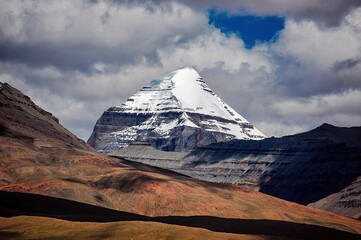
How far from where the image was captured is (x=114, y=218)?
15650 cm

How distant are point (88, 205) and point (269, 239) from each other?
254ft

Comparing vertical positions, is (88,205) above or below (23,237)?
above

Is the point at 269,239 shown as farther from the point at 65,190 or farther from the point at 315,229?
the point at 65,190

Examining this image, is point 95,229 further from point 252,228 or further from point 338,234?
point 338,234

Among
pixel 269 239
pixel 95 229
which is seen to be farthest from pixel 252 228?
pixel 95 229

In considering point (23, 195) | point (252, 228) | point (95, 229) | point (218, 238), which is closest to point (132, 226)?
point (95, 229)

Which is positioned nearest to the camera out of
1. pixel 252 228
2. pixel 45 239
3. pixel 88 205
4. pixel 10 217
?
pixel 45 239

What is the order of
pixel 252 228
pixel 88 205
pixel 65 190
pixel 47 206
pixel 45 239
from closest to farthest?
pixel 45 239, pixel 252 228, pixel 47 206, pixel 88 205, pixel 65 190

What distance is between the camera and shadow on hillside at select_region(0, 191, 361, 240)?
149 m

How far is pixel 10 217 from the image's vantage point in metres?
134

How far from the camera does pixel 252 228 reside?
512 ft

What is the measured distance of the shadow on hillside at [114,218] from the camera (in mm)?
148625

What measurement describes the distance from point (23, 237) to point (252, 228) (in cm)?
6365

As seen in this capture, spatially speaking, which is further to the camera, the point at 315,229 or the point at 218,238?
the point at 315,229
